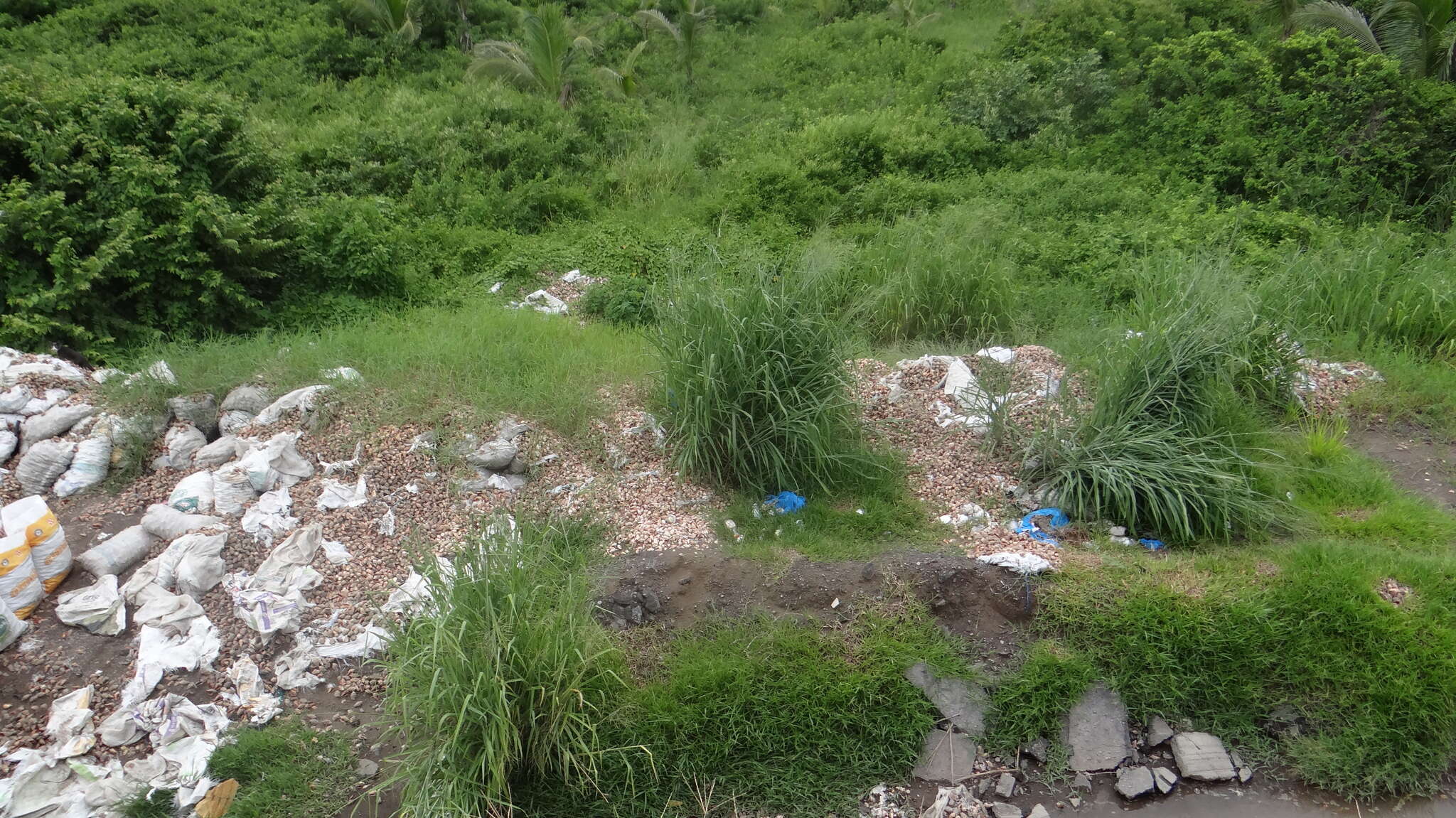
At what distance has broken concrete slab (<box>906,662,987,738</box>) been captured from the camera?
152 inches

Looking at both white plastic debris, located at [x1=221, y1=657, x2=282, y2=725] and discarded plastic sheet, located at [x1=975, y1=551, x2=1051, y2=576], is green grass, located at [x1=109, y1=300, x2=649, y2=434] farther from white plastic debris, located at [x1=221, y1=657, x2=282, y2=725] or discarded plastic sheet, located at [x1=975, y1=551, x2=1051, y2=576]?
discarded plastic sheet, located at [x1=975, y1=551, x2=1051, y2=576]

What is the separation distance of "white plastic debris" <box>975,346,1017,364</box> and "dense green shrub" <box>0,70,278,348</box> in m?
5.00

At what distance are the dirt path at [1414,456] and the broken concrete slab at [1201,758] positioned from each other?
7.27 feet

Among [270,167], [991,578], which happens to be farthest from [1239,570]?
[270,167]

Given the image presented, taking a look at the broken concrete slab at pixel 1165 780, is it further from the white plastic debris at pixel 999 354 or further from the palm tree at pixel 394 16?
the palm tree at pixel 394 16

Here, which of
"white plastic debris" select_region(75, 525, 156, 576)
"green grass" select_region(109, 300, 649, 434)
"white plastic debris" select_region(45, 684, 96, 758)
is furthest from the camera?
"green grass" select_region(109, 300, 649, 434)

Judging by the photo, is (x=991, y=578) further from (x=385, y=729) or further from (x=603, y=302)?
(x=603, y=302)

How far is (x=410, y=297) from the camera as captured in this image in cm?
729

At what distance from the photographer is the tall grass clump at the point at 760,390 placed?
4637mm

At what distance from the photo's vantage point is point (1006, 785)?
372 centimetres

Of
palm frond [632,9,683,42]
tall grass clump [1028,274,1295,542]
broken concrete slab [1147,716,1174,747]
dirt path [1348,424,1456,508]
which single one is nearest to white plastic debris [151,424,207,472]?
tall grass clump [1028,274,1295,542]

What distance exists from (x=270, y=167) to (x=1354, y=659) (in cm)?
742

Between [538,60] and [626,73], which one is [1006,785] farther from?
[626,73]

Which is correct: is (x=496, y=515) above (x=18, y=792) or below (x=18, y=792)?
above
